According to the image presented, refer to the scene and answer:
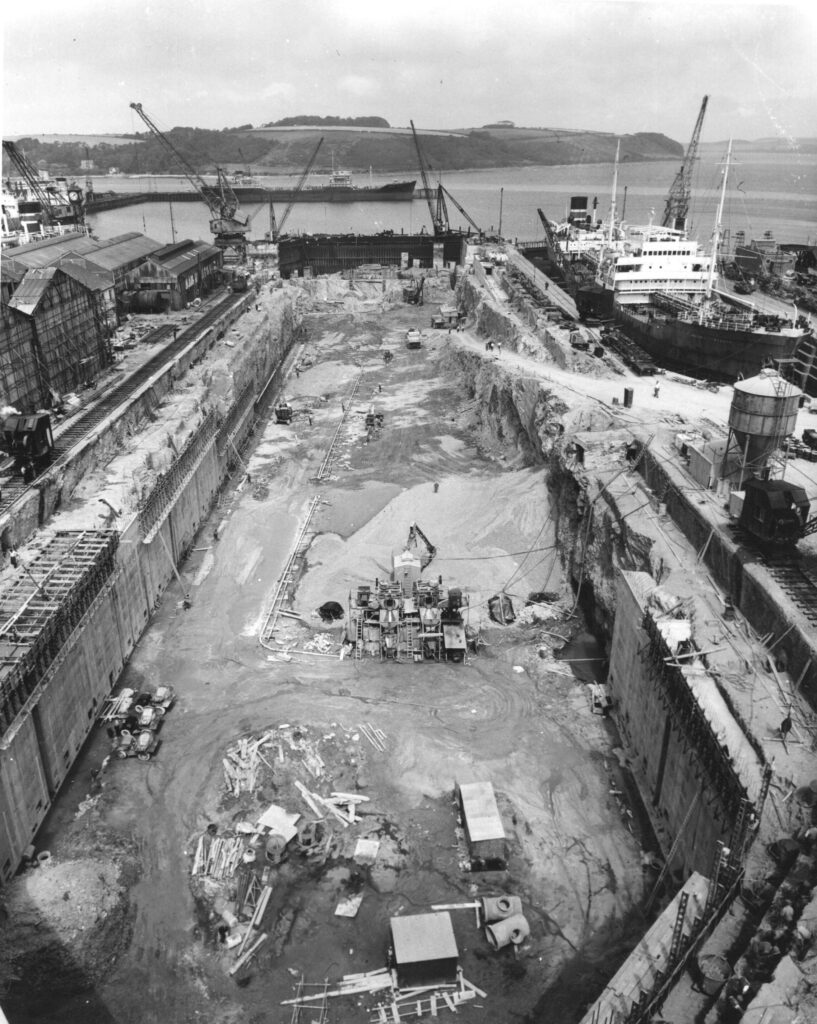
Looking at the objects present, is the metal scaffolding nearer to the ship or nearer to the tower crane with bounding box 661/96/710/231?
the tower crane with bounding box 661/96/710/231

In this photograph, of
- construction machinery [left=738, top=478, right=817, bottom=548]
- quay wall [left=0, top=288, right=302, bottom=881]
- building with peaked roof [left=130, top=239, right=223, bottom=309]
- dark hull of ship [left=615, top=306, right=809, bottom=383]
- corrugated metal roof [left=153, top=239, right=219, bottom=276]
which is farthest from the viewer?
corrugated metal roof [left=153, top=239, right=219, bottom=276]

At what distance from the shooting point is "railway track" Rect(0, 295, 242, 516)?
32781 millimetres

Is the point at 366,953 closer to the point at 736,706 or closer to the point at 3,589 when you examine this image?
the point at 736,706

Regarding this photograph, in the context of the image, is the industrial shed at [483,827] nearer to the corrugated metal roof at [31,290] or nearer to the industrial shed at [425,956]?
the industrial shed at [425,956]

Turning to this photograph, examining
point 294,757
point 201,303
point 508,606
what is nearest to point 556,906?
point 294,757

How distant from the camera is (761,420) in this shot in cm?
2633

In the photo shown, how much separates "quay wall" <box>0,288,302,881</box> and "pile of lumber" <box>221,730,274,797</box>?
5369 mm

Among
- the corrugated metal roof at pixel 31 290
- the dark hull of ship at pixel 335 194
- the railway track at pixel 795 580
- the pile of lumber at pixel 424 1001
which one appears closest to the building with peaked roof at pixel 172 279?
the corrugated metal roof at pixel 31 290

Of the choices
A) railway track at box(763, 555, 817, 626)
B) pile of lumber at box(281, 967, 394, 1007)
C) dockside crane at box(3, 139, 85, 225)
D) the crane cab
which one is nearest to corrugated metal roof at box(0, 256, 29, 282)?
pile of lumber at box(281, 967, 394, 1007)

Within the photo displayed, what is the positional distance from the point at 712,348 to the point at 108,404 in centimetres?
3635

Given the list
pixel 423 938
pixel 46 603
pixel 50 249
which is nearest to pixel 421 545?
pixel 46 603

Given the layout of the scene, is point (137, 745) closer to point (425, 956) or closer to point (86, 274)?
point (425, 956)

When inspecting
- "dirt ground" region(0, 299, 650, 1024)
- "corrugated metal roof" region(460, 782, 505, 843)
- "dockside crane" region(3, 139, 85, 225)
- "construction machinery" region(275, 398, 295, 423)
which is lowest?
"dirt ground" region(0, 299, 650, 1024)

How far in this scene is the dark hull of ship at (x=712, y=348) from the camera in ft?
145
